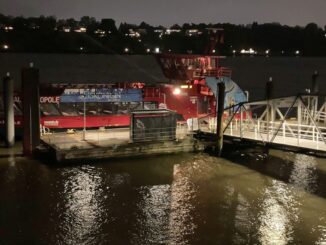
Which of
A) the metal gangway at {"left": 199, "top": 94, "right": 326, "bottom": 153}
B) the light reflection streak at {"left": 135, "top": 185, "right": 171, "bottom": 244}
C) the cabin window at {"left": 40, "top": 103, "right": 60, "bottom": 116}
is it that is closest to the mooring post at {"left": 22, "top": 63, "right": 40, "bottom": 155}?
the cabin window at {"left": 40, "top": 103, "right": 60, "bottom": 116}

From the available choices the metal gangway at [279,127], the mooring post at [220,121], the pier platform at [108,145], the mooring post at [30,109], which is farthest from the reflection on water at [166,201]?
the metal gangway at [279,127]

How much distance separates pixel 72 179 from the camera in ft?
92.3

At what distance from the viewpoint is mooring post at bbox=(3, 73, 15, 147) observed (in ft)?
109

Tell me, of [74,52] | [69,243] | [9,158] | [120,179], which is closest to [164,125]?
[120,179]

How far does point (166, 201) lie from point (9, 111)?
13.9 metres

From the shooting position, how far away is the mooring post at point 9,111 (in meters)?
33.2

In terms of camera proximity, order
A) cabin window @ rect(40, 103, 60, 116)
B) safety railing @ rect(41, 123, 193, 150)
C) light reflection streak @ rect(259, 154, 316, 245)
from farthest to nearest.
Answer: cabin window @ rect(40, 103, 60, 116), safety railing @ rect(41, 123, 193, 150), light reflection streak @ rect(259, 154, 316, 245)

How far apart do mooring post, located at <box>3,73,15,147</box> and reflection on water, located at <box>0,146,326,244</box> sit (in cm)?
203

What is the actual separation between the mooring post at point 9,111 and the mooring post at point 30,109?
211 centimetres

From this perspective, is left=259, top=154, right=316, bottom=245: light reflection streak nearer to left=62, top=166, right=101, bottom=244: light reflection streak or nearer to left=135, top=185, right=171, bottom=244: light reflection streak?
left=135, top=185, right=171, bottom=244: light reflection streak

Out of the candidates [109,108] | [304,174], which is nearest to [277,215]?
[304,174]

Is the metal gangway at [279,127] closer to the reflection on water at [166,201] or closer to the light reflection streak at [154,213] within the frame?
the reflection on water at [166,201]

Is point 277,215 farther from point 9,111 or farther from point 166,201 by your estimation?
point 9,111

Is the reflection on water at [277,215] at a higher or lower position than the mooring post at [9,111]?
lower
